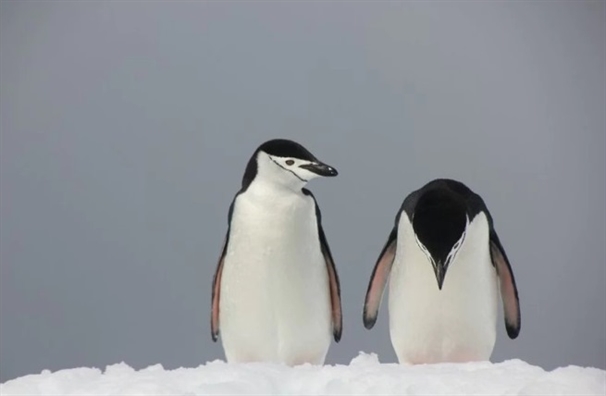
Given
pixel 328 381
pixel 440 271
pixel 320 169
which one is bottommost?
pixel 328 381

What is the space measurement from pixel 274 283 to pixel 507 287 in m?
0.35

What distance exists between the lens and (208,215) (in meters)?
1.69

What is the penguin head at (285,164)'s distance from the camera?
54.3 inches

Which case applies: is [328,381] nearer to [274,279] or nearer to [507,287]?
[274,279]

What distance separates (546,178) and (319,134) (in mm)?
395

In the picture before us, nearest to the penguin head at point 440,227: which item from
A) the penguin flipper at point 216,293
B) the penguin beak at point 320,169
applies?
the penguin beak at point 320,169

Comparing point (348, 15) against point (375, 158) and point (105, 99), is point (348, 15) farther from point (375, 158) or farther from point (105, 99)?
point (105, 99)

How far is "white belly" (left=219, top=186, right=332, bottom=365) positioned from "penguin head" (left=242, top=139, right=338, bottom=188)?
27 mm

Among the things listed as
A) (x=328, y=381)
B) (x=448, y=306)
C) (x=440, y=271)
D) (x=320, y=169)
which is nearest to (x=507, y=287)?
(x=448, y=306)

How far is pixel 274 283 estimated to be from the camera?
142 cm

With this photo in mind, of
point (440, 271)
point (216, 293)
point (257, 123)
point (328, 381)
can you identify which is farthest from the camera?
point (257, 123)

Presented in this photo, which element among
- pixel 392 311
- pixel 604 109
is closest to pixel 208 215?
pixel 392 311

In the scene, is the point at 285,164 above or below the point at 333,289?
above

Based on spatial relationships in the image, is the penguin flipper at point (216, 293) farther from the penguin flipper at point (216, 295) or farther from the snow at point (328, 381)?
the snow at point (328, 381)
